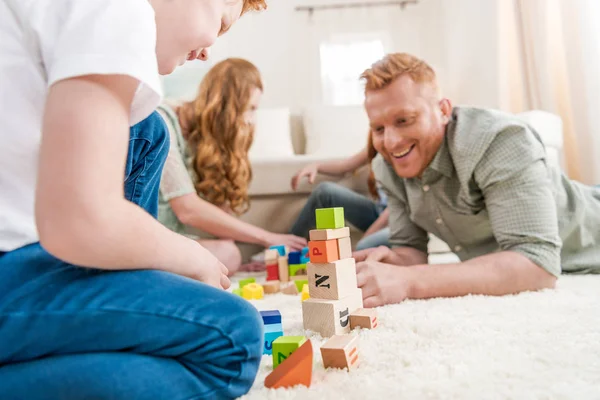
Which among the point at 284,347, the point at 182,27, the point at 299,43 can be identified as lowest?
the point at 284,347

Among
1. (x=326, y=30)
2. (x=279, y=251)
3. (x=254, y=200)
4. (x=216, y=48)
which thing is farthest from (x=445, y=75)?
(x=279, y=251)

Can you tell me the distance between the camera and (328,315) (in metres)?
0.84

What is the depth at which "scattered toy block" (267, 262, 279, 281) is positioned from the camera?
1.59 metres

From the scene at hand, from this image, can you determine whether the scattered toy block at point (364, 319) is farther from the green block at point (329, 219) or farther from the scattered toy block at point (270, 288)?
the scattered toy block at point (270, 288)

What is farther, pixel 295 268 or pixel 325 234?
Result: pixel 295 268

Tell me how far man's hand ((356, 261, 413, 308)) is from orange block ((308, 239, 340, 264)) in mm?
193

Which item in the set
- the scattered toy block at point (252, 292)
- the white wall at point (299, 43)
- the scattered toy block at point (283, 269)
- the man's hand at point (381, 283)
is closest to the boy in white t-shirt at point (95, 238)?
the man's hand at point (381, 283)

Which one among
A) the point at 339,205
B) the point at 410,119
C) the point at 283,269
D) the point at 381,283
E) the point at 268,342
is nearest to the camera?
the point at 268,342

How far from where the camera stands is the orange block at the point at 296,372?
2.00 feet

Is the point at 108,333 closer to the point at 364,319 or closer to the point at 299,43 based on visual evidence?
the point at 364,319

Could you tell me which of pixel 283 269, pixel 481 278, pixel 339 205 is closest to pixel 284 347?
pixel 481 278

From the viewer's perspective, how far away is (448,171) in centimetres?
127

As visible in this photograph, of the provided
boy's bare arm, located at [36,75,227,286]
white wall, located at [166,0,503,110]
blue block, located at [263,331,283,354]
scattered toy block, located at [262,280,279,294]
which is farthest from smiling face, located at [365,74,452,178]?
white wall, located at [166,0,503,110]

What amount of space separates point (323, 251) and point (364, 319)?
14 cm
